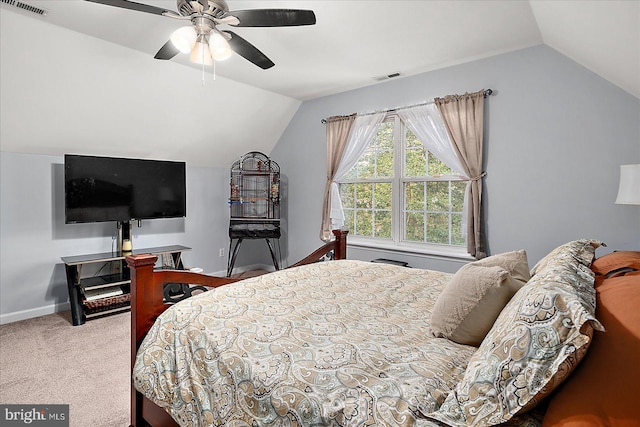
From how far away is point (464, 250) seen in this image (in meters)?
3.70

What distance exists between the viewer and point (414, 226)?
4.08 meters

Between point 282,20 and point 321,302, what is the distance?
168 centimetres

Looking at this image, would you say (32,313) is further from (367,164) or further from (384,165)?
(384,165)

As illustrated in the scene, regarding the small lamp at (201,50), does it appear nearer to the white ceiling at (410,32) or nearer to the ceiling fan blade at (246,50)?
the ceiling fan blade at (246,50)

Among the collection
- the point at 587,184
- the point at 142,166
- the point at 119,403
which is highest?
the point at 142,166

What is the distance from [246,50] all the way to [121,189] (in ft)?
7.95

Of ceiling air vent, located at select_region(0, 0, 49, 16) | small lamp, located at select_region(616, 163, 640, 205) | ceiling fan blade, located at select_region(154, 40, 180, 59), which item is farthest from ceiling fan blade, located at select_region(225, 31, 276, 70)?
small lamp, located at select_region(616, 163, 640, 205)

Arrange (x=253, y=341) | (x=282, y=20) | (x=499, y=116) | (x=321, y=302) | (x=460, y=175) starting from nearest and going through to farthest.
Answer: (x=253, y=341), (x=321, y=302), (x=282, y=20), (x=499, y=116), (x=460, y=175)

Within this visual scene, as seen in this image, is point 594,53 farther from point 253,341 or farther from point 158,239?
point 158,239

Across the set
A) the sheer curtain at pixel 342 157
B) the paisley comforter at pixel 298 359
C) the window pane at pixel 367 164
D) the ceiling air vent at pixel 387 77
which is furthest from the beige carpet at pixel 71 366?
the ceiling air vent at pixel 387 77

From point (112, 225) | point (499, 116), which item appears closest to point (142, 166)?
point (112, 225)

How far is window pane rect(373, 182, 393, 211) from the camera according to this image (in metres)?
4.27

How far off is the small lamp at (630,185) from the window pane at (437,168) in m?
1.55

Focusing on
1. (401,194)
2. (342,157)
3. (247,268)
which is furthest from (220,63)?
(247,268)
